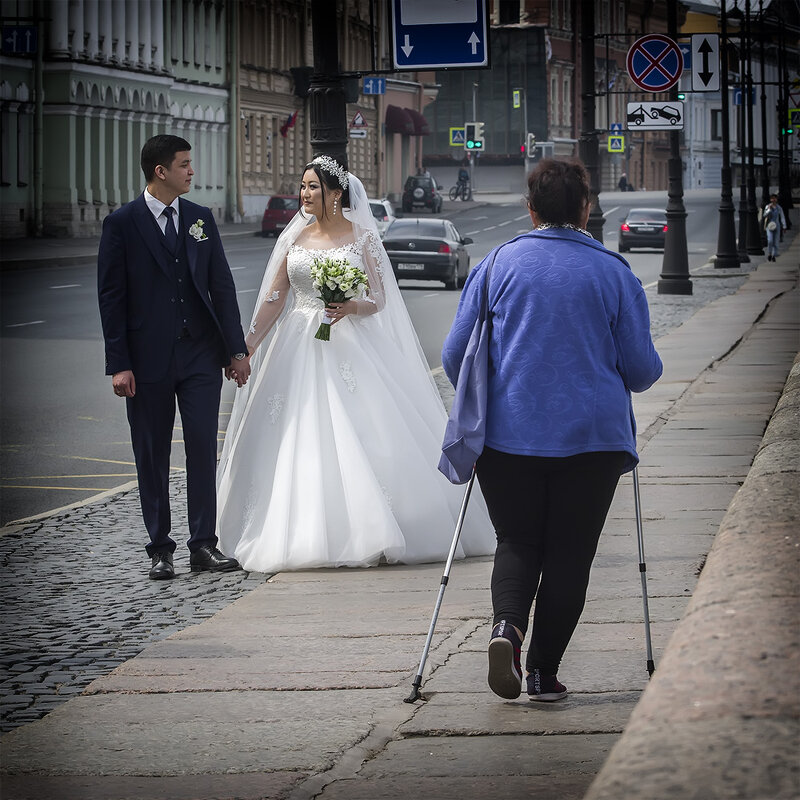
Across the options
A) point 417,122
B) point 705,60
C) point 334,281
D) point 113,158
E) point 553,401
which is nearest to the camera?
point 553,401

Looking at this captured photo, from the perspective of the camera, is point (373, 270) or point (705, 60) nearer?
point (373, 270)

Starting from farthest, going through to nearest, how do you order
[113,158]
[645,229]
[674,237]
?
1. [113,158]
2. [645,229]
3. [674,237]

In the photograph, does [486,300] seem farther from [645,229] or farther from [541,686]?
[645,229]

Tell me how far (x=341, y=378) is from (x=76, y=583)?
157cm

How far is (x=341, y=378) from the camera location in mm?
8016

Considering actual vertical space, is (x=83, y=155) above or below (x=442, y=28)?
above

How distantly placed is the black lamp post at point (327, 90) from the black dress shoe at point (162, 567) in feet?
7.47

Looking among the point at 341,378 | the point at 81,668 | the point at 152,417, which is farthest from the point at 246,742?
the point at 341,378

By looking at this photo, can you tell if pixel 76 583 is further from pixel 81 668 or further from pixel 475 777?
pixel 475 777

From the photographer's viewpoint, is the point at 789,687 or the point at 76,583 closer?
the point at 789,687

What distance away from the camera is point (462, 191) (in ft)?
295

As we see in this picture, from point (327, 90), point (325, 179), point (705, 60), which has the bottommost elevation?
point (325, 179)

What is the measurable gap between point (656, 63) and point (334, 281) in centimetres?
2079

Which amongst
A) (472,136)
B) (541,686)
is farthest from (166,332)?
(472,136)
